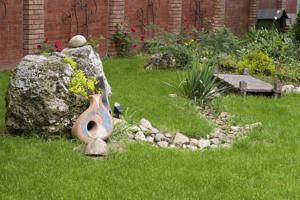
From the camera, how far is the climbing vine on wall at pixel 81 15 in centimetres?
1373

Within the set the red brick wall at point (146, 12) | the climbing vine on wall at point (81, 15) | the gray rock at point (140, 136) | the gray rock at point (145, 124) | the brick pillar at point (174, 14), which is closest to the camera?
the gray rock at point (140, 136)

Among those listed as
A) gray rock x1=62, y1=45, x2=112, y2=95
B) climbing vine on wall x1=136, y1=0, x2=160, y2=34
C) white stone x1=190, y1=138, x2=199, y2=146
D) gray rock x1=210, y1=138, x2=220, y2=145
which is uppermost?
climbing vine on wall x1=136, y1=0, x2=160, y2=34

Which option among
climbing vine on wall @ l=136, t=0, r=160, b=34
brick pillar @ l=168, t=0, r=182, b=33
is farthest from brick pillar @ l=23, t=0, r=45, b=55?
brick pillar @ l=168, t=0, r=182, b=33

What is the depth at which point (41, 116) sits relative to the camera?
670 centimetres

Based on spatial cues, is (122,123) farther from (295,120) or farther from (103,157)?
(295,120)

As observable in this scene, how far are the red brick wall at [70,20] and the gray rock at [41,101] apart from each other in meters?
6.33

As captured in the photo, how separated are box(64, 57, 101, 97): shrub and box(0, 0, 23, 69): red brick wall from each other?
501 centimetres

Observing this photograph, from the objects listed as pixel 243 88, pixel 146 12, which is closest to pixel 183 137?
pixel 243 88

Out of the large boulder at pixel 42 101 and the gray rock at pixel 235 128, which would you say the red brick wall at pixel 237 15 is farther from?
the large boulder at pixel 42 101

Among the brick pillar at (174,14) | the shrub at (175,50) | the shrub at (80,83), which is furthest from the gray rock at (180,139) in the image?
the brick pillar at (174,14)

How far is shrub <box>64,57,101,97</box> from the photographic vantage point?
6863mm

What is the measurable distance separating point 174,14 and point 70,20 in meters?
4.50

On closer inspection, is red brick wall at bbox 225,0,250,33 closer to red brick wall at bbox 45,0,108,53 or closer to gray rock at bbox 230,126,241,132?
red brick wall at bbox 45,0,108,53

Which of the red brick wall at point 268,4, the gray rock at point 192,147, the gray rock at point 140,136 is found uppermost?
the red brick wall at point 268,4
